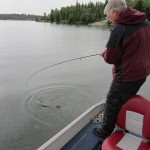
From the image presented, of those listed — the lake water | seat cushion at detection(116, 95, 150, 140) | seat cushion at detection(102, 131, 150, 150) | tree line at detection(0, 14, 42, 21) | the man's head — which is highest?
the man's head

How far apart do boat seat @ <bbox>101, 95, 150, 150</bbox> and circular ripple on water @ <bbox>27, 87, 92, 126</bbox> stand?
3.18 metres

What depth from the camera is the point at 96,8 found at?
99.6 metres

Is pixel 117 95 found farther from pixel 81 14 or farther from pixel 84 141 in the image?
pixel 81 14

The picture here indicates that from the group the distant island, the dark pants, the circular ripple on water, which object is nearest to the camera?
the dark pants

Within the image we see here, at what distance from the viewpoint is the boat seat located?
2.76 meters

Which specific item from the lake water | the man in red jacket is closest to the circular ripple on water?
the lake water

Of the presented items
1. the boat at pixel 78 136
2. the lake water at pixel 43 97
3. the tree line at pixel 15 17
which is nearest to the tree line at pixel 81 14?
the tree line at pixel 15 17

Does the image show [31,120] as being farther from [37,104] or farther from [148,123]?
[148,123]

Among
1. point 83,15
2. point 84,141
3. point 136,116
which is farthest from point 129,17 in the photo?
point 83,15

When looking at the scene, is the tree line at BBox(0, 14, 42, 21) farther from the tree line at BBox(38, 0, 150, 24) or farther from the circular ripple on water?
the circular ripple on water

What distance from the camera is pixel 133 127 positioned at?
2.93 metres

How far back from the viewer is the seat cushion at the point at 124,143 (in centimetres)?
271

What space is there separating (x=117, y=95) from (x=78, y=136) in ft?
2.88

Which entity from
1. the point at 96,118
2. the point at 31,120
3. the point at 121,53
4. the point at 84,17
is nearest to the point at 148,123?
the point at 121,53
